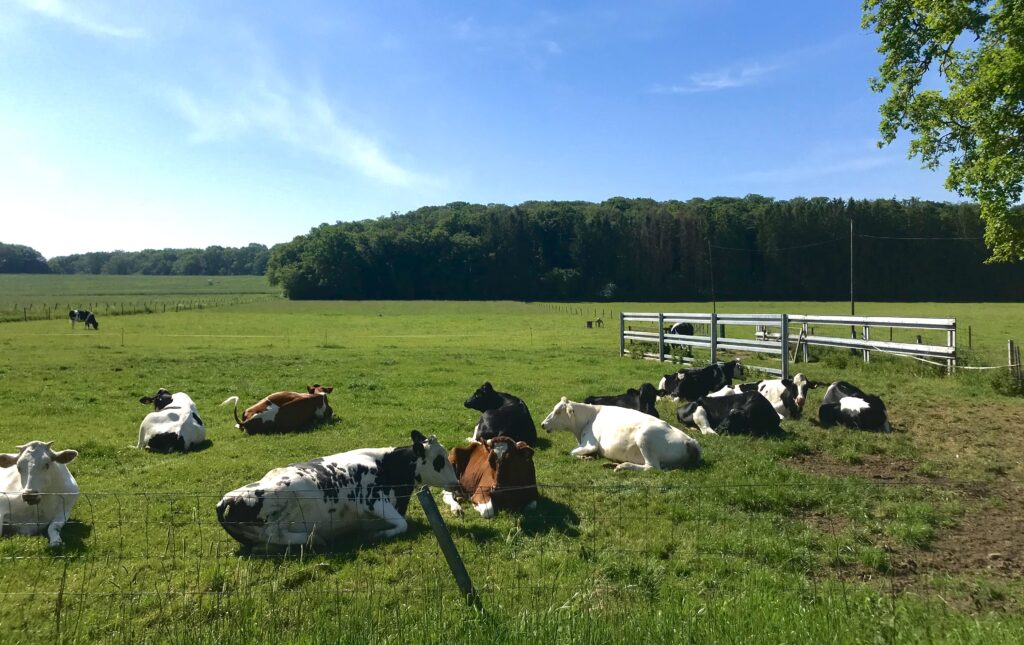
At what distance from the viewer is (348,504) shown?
20.2 ft

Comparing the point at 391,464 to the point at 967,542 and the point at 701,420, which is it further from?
the point at 701,420

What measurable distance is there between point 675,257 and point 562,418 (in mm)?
97754

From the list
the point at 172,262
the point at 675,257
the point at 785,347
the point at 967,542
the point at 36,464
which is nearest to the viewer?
the point at 967,542

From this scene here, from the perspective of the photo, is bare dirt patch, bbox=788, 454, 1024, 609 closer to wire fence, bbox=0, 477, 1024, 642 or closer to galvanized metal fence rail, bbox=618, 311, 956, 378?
wire fence, bbox=0, 477, 1024, 642

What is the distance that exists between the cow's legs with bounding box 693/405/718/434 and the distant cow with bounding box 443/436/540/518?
14.4 feet

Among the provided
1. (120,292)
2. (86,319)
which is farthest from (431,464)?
(120,292)

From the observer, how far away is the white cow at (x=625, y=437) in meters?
8.33

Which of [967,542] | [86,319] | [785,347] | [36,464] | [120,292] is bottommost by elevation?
[967,542]

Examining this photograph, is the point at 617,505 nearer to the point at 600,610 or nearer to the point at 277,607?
the point at 600,610

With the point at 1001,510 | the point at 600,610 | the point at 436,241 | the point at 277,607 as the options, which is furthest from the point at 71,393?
the point at 436,241

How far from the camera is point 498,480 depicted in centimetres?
678

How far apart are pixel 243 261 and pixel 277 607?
205m

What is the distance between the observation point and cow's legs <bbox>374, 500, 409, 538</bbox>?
6035 mm

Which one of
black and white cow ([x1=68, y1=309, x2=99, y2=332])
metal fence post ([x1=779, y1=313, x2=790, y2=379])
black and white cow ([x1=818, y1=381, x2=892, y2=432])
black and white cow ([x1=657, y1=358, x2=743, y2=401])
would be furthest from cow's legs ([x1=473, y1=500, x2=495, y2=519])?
black and white cow ([x1=68, y1=309, x2=99, y2=332])
